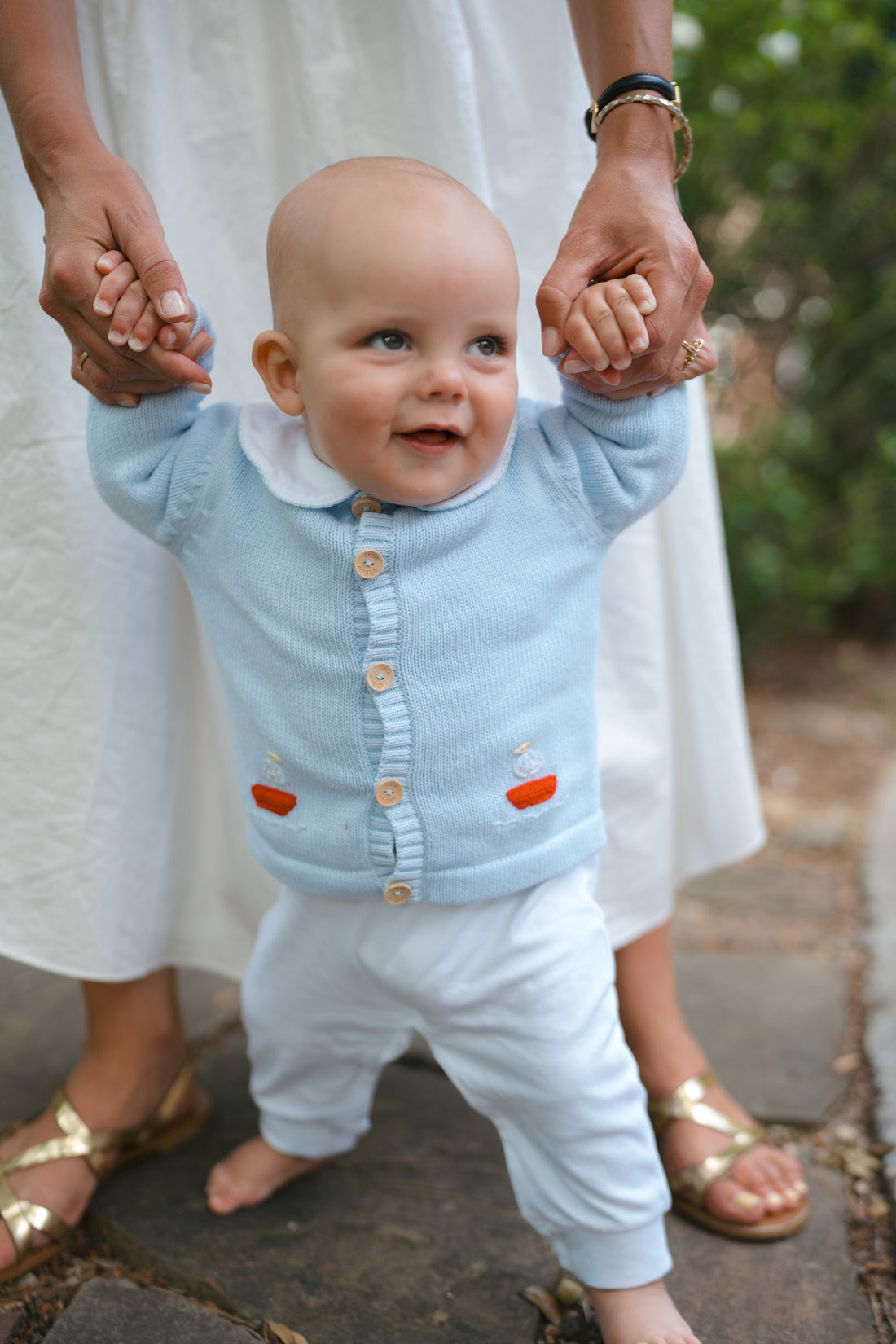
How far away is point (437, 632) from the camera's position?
1.05 m

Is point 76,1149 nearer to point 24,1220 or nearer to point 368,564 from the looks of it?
point 24,1220

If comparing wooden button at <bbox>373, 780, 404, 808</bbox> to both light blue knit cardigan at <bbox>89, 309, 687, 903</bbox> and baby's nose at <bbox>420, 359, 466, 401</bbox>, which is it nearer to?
light blue knit cardigan at <bbox>89, 309, 687, 903</bbox>

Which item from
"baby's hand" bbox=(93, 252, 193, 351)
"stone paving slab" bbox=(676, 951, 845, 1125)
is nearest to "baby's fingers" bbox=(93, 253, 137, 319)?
"baby's hand" bbox=(93, 252, 193, 351)

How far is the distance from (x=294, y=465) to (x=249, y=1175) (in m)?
0.90

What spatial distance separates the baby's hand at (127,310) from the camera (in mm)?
1002

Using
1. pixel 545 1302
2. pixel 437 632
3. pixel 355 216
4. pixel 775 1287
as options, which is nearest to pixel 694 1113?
pixel 775 1287

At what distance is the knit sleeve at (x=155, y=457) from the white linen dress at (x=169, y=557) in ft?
0.58

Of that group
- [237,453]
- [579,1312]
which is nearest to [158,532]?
[237,453]

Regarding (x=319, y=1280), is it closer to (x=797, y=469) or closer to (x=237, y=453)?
(x=237, y=453)

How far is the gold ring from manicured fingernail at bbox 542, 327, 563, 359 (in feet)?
0.42

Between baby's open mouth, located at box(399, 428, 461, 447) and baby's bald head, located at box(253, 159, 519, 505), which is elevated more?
baby's bald head, located at box(253, 159, 519, 505)

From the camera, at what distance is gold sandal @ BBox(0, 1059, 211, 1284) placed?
1302 mm

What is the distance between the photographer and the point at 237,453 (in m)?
1.13

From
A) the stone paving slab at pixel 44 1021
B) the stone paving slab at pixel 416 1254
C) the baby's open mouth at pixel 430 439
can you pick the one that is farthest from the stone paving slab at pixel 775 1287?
the baby's open mouth at pixel 430 439
